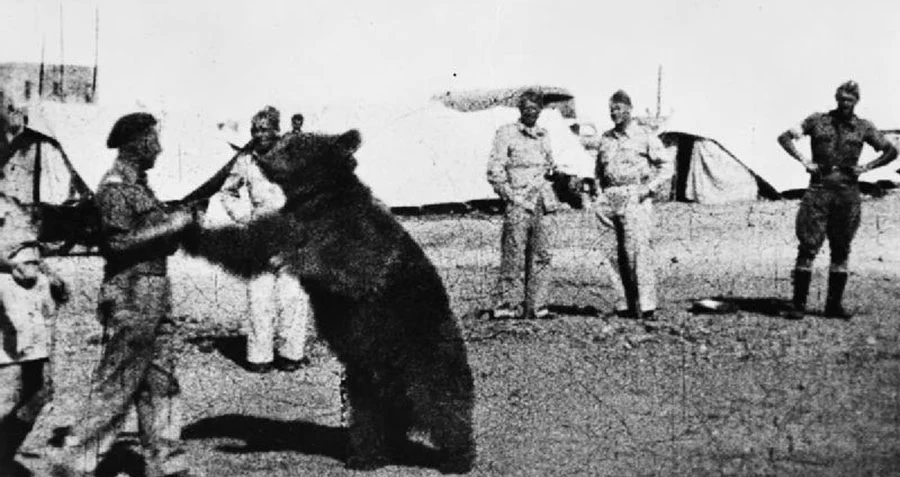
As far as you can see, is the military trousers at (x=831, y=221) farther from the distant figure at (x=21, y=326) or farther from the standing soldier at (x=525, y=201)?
the distant figure at (x=21, y=326)

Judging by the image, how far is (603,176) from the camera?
6086 mm

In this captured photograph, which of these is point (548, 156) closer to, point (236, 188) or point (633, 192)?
point (633, 192)

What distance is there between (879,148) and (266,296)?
4257 millimetres

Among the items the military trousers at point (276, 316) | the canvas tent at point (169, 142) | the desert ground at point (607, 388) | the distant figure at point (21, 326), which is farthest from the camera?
the canvas tent at point (169, 142)

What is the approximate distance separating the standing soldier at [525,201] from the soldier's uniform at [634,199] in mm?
445

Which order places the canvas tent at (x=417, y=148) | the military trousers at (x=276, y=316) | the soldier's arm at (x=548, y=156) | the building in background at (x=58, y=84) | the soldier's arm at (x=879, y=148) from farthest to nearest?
the canvas tent at (x=417, y=148) < the building in background at (x=58, y=84) < the soldier's arm at (x=548, y=156) < the soldier's arm at (x=879, y=148) < the military trousers at (x=276, y=316)

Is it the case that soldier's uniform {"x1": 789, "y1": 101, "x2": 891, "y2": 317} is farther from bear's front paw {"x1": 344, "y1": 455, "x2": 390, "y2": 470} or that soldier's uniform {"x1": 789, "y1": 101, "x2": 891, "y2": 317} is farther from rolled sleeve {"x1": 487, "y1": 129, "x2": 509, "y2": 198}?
bear's front paw {"x1": 344, "y1": 455, "x2": 390, "y2": 470}

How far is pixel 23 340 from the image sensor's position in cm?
357

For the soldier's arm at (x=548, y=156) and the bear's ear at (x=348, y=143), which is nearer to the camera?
the bear's ear at (x=348, y=143)

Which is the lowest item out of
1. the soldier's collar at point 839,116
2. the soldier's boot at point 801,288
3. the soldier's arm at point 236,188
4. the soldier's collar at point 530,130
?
the soldier's boot at point 801,288

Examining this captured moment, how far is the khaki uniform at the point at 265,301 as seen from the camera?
537cm

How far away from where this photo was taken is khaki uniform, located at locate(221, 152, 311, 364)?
211 inches

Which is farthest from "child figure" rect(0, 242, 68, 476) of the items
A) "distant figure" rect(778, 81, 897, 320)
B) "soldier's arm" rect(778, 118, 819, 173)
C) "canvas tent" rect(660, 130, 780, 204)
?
"canvas tent" rect(660, 130, 780, 204)

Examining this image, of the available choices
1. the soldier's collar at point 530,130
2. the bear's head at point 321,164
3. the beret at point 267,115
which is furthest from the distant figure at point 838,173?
the beret at point 267,115
